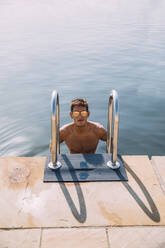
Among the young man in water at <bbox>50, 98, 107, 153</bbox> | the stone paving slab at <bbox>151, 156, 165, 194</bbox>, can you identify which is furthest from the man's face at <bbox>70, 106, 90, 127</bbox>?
the stone paving slab at <bbox>151, 156, 165, 194</bbox>

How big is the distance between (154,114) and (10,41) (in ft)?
49.9

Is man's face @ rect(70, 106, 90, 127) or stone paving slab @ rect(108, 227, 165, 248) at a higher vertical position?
man's face @ rect(70, 106, 90, 127)

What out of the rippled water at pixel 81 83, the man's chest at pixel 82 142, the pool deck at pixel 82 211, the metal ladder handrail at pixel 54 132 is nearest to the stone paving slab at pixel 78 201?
the pool deck at pixel 82 211

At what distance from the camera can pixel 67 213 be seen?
307 centimetres

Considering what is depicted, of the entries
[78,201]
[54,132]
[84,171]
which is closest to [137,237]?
[78,201]

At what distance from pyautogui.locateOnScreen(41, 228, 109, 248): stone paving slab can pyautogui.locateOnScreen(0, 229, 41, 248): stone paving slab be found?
86 mm

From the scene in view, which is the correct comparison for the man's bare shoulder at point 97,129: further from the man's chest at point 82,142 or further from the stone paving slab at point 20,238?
the stone paving slab at point 20,238

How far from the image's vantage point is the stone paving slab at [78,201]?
298 centimetres

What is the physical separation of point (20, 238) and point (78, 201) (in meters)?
0.83

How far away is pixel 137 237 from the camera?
280cm

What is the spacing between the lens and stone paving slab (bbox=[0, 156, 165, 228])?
9.77 ft

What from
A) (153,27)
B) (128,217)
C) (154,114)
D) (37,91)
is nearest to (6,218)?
(128,217)

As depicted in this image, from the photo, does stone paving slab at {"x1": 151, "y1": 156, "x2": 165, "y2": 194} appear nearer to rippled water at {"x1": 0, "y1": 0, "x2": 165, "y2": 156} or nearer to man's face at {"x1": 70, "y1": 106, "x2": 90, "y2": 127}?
man's face at {"x1": 70, "y1": 106, "x2": 90, "y2": 127}

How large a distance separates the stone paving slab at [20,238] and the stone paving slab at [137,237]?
82 cm
